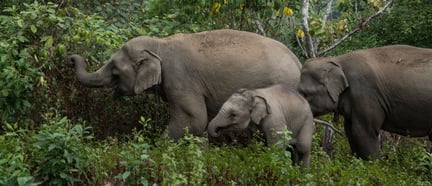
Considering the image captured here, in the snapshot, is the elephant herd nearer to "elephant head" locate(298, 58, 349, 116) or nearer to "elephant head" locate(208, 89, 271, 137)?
"elephant head" locate(298, 58, 349, 116)

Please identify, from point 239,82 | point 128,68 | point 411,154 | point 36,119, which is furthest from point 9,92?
point 411,154

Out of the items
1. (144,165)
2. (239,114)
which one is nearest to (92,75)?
(239,114)

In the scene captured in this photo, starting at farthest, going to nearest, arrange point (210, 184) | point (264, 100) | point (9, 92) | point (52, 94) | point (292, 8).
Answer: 1. point (292, 8)
2. point (52, 94)
3. point (9, 92)
4. point (264, 100)
5. point (210, 184)

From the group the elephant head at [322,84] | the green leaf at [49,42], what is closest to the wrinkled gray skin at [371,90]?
the elephant head at [322,84]

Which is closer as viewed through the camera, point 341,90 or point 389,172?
point 389,172

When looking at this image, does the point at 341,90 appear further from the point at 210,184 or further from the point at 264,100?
the point at 210,184

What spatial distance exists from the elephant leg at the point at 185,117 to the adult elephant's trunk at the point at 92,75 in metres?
0.83

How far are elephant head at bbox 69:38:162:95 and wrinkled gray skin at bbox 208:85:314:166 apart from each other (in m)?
1.28

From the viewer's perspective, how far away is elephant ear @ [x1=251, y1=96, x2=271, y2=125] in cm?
779

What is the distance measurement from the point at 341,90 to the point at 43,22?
3.37 m

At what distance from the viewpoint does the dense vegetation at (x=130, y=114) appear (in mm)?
6367

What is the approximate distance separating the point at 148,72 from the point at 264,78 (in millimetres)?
1238

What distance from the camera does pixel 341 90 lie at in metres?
9.09

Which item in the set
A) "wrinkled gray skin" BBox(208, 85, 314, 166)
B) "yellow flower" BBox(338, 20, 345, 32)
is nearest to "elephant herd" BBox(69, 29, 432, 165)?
"wrinkled gray skin" BBox(208, 85, 314, 166)
